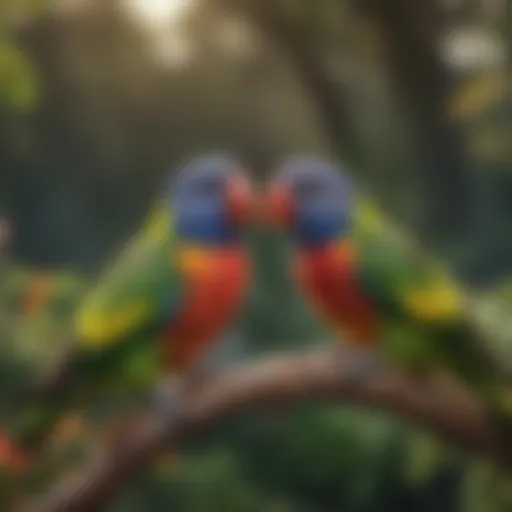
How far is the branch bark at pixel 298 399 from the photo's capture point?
1.07 m

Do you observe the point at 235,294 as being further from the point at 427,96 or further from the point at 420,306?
the point at 427,96

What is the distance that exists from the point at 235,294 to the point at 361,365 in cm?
15

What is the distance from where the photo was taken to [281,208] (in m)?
1.08

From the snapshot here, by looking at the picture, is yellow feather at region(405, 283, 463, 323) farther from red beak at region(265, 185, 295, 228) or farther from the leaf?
the leaf

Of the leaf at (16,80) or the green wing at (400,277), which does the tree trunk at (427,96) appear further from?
the leaf at (16,80)

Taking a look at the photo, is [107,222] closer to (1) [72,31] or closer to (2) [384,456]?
(1) [72,31]

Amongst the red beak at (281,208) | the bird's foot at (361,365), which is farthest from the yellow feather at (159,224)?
the bird's foot at (361,365)

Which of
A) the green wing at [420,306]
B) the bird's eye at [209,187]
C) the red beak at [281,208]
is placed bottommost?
the green wing at [420,306]

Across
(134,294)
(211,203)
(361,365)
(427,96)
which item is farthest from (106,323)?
(427,96)

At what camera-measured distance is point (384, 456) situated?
1078mm

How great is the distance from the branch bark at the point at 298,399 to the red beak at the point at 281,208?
0.47 ft

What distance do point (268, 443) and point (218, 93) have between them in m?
0.38

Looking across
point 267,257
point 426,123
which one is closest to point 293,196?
point 267,257

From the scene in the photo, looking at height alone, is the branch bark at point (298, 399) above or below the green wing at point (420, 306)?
below
